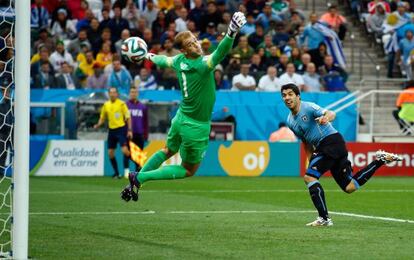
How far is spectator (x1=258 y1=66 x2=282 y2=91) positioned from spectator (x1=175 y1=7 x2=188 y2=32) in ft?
9.90

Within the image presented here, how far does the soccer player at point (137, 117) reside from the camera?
2667cm

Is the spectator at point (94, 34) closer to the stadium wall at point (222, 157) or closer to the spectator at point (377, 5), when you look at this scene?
the stadium wall at point (222, 157)

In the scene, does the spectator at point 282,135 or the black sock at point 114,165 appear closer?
the black sock at point 114,165

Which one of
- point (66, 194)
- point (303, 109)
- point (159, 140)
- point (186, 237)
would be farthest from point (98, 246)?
point (159, 140)

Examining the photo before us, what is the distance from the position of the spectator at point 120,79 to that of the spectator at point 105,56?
713 mm

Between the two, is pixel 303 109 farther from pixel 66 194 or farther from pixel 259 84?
pixel 259 84

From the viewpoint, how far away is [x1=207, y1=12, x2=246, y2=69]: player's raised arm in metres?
12.7

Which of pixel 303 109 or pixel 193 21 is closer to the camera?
pixel 303 109

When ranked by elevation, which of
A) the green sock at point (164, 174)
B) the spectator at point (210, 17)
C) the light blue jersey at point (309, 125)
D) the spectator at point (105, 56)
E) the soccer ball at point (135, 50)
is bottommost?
the green sock at point (164, 174)

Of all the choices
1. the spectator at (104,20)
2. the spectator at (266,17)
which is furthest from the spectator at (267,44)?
the spectator at (104,20)

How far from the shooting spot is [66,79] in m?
28.5

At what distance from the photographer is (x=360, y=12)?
35031 mm

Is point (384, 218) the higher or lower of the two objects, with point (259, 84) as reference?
lower

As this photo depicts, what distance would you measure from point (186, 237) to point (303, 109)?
289 centimetres
